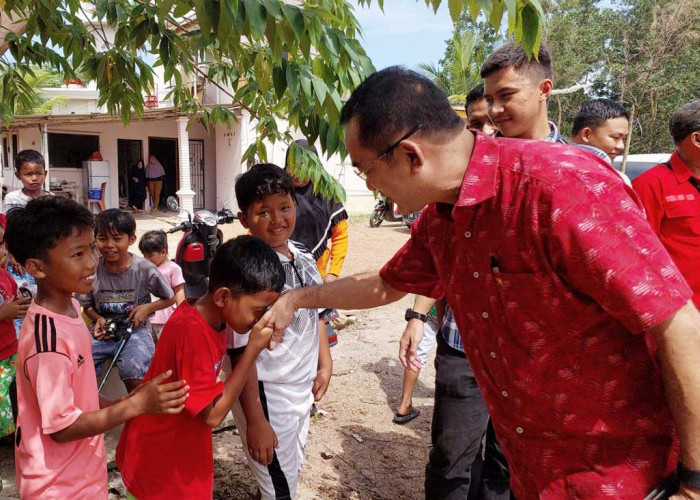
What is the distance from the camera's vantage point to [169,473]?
1848 mm

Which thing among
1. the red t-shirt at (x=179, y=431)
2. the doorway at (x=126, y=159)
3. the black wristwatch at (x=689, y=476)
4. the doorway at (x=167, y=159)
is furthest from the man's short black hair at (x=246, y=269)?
the doorway at (x=167, y=159)

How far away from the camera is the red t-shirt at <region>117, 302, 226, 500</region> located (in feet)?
5.83

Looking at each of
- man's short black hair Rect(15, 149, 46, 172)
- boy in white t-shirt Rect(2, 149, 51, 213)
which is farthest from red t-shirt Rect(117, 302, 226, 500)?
man's short black hair Rect(15, 149, 46, 172)

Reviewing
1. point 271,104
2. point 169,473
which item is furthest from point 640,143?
point 169,473

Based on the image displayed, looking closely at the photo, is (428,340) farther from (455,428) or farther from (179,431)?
(179,431)

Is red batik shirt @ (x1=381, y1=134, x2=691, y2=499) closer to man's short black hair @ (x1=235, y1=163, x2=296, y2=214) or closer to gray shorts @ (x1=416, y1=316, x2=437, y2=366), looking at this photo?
man's short black hair @ (x1=235, y1=163, x2=296, y2=214)

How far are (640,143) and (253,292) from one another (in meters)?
23.8

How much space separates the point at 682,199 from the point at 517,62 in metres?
1.27

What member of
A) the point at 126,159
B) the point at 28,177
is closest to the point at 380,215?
the point at 126,159

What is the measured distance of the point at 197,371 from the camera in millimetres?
1771

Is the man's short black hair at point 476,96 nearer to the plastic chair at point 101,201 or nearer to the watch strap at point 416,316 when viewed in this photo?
the watch strap at point 416,316

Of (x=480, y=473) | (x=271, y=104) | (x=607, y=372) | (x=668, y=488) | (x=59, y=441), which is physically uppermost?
(x=271, y=104)

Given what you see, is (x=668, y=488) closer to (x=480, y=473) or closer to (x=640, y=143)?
(x=480, y=473)

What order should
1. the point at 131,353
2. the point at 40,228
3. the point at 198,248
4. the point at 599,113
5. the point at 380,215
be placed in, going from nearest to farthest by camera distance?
the point at 40,228 → the point at 131,353 → the point at 599,113 → the point at 198,248 → the point at 380,215
